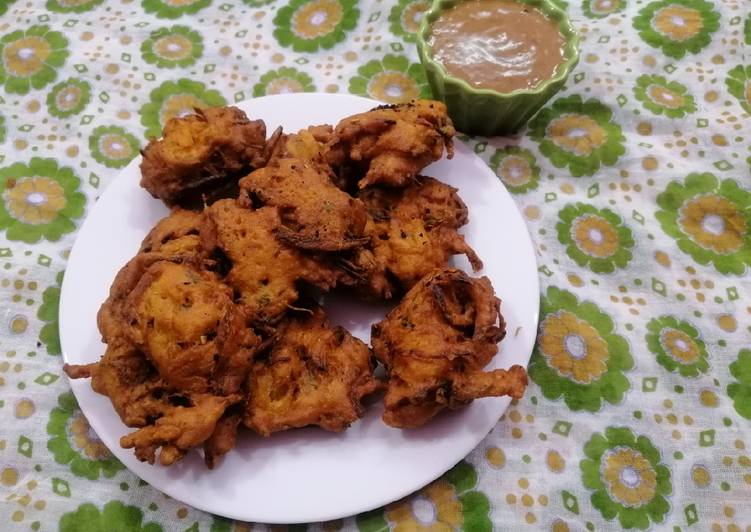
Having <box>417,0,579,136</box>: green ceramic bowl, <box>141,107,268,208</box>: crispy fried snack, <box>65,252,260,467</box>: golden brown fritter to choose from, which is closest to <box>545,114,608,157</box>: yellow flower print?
<box>417,0,579,136</box>: green ceramic bowl

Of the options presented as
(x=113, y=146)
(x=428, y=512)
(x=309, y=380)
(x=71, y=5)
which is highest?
→ (x=71, y=5)

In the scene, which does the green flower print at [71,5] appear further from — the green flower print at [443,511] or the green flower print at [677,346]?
the green flower print at [677,346]

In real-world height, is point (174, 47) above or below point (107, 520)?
above

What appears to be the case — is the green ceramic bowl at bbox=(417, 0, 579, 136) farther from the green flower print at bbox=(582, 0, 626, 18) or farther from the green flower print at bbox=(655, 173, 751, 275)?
the green flower print at bbox=(655, 173, 751, 275)

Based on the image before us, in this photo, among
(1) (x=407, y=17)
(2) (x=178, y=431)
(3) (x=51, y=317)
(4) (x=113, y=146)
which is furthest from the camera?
(1) (x=407, y=17)

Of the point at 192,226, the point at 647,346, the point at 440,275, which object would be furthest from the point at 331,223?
the point at 647,346

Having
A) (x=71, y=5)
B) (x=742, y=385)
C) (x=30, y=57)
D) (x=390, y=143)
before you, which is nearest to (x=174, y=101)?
(x=30, y=57)

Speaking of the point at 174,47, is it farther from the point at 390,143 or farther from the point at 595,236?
the point at 595,236
